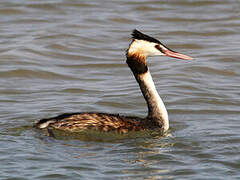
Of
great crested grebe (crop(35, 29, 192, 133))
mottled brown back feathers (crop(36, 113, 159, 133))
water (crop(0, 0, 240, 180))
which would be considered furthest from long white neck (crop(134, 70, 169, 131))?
mottled brown back feathers (crop(36, 113, 159, 133))

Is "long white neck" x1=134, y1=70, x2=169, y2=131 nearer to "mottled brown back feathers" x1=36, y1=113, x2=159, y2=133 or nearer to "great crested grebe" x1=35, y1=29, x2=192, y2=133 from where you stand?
"great crested grebe" x1=35, y1=29, x2=192, y2=133

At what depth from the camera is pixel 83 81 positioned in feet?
45.9

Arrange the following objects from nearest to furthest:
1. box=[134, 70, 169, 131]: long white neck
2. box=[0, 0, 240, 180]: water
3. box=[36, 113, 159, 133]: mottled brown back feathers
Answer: box=[0, 0, 240, 180]: water, box=[36, 113, 159, 133]: mottled brown back feathers, box=[134, 70, 169, 131]: long white neck

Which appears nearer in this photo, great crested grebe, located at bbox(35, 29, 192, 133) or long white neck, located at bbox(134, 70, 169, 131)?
great crested grebe, located at bbox(35, 29, 192, 133)

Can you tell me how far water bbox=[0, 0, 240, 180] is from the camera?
8.55 meters

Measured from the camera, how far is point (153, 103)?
1030 cm

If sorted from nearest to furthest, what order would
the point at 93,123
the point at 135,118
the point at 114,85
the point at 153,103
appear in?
1. the point at 93,123
2. the point at 135,118
3. the point at 153,103
4. the point at 114,85

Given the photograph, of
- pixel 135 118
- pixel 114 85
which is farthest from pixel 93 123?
pixel 114 85

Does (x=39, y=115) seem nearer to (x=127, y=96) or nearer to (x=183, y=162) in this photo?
(x=127, y=96)

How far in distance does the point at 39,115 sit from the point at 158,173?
11.4 ft

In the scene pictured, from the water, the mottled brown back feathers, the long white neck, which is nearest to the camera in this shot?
the water

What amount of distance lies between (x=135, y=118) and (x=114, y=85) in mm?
3480

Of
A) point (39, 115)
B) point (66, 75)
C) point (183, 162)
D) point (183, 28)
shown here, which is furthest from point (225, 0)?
point (183, 162)

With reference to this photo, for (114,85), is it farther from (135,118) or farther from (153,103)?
(135,118)
